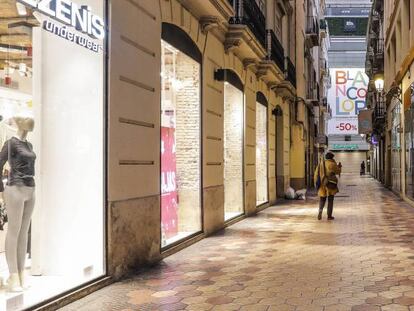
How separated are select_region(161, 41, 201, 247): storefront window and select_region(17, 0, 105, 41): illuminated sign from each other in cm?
340

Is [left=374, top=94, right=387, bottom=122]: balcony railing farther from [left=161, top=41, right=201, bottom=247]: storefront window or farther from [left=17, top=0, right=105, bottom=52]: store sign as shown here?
[left=17, top=0, right=105, bottom=52]: store sign

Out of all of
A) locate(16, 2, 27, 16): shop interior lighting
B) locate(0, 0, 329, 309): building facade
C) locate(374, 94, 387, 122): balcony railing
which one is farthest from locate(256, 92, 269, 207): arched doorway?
locate(374, 94, 387, 122): balcony railing

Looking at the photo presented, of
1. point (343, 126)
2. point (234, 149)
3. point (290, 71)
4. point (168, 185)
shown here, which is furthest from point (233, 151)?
point (343, 126)

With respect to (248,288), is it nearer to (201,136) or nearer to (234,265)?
(234,265)

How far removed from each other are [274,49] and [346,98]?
1724 inches

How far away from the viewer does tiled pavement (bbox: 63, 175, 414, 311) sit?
586 centimetres

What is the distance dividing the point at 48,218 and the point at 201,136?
4322mm

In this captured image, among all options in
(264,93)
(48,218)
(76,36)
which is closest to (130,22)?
(76,36)

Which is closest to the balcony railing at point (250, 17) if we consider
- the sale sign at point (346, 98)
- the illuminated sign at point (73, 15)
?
the illuminated sign at point (73, 15)

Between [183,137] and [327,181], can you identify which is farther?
[327,181]

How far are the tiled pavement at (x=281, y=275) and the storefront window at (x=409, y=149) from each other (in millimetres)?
6081

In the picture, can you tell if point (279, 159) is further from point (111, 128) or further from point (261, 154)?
point (111, 128)

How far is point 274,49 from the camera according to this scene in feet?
62.6

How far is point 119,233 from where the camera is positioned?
22.7 feet
